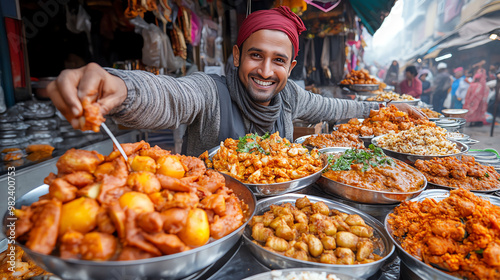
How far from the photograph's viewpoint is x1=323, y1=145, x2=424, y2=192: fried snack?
5.79 ft

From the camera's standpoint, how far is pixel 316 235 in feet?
4.30

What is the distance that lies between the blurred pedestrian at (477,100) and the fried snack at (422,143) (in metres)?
13.8

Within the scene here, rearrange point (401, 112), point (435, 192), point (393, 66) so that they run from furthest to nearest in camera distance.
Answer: point (393, 66) → point (401, 112) → point (435, 192)

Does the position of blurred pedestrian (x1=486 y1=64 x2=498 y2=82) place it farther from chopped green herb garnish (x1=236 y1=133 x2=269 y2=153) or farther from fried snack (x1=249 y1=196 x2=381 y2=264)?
fried snack (x1=249 y1=196 x2=381 y2=264)

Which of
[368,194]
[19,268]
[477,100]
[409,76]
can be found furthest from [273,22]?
[477,100]

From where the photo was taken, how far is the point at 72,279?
0.86 m

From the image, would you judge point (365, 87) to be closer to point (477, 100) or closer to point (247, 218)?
point (247, 218)

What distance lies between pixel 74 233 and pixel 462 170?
8.58 ft

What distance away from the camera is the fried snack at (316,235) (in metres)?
1.17

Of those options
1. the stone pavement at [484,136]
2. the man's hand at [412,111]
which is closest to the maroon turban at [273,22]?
the man's hand at [412,111]

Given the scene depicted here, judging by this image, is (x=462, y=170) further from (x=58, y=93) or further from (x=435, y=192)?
(x=58, y=93)

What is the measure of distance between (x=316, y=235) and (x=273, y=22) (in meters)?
1.98

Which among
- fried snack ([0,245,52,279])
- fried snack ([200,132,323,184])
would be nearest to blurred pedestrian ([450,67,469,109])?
fried snack ([200,132,323,184])

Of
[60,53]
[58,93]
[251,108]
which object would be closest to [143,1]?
[60,53]
